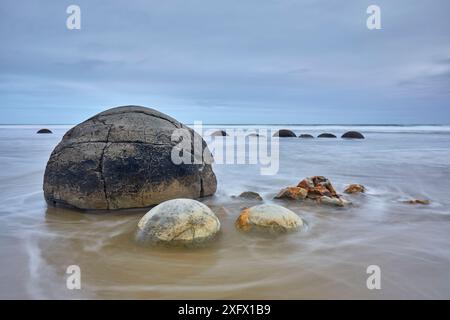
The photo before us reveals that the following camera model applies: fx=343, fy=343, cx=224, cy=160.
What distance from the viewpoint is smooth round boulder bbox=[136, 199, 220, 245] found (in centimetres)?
322

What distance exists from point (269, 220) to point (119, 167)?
2083mm

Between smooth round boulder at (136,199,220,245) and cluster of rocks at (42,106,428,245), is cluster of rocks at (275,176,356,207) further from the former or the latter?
smooth round boulder at (136,199,220,245)

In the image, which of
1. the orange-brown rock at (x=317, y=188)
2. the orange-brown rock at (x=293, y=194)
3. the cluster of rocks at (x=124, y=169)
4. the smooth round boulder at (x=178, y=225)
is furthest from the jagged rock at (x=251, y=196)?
the smooth round boulder at (x=178, y=225)

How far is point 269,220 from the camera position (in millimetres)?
3588

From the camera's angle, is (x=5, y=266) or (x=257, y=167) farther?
(x=257, y=167)

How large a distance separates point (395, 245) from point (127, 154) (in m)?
3.29

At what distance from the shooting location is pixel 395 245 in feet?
10.7

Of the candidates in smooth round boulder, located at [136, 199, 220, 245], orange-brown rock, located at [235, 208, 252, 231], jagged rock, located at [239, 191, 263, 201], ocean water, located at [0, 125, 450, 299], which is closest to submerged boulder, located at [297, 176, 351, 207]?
ocean water, located at [0, 125, 450, 299]

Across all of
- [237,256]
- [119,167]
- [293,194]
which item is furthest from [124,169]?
[293,194]

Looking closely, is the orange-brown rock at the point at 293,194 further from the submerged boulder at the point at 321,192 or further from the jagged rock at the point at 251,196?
the jagged rock at the point at 251,196

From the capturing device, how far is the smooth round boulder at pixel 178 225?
10.6 ft

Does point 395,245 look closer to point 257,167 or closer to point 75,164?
point 75,164

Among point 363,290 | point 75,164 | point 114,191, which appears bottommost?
point 363,290

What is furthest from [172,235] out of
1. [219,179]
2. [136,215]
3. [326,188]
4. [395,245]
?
[219,179]
